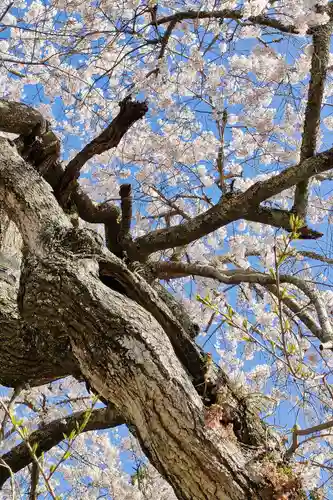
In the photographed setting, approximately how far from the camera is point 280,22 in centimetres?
345

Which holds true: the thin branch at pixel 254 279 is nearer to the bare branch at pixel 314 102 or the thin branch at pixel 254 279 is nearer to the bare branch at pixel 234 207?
the bare branch at pixel 234 207

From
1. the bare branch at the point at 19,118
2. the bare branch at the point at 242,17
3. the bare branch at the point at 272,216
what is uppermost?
the bare branch at the point at 242,17

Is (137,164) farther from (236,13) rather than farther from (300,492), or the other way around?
(300,492)

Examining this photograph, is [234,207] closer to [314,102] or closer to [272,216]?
[272,216]

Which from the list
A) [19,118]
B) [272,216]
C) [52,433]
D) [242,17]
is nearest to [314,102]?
[272,216]

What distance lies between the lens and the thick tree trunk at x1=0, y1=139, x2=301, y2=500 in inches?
60.6

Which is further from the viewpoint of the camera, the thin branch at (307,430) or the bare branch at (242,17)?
the bare branch at (242,17)

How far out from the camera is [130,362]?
68.1 inches

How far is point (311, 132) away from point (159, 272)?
1.17m

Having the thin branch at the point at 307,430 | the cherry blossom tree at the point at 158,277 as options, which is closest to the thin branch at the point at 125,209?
the cherry blossom tree at the point at 158,277

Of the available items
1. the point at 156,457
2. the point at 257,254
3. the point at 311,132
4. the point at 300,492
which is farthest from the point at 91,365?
the point at 257,254

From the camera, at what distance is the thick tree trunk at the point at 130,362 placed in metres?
1.54

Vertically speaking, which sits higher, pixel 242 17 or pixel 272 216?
pixel 242 17

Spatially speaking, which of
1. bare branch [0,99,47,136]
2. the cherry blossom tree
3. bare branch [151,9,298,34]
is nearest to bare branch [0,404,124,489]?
the cherry blossom tree
